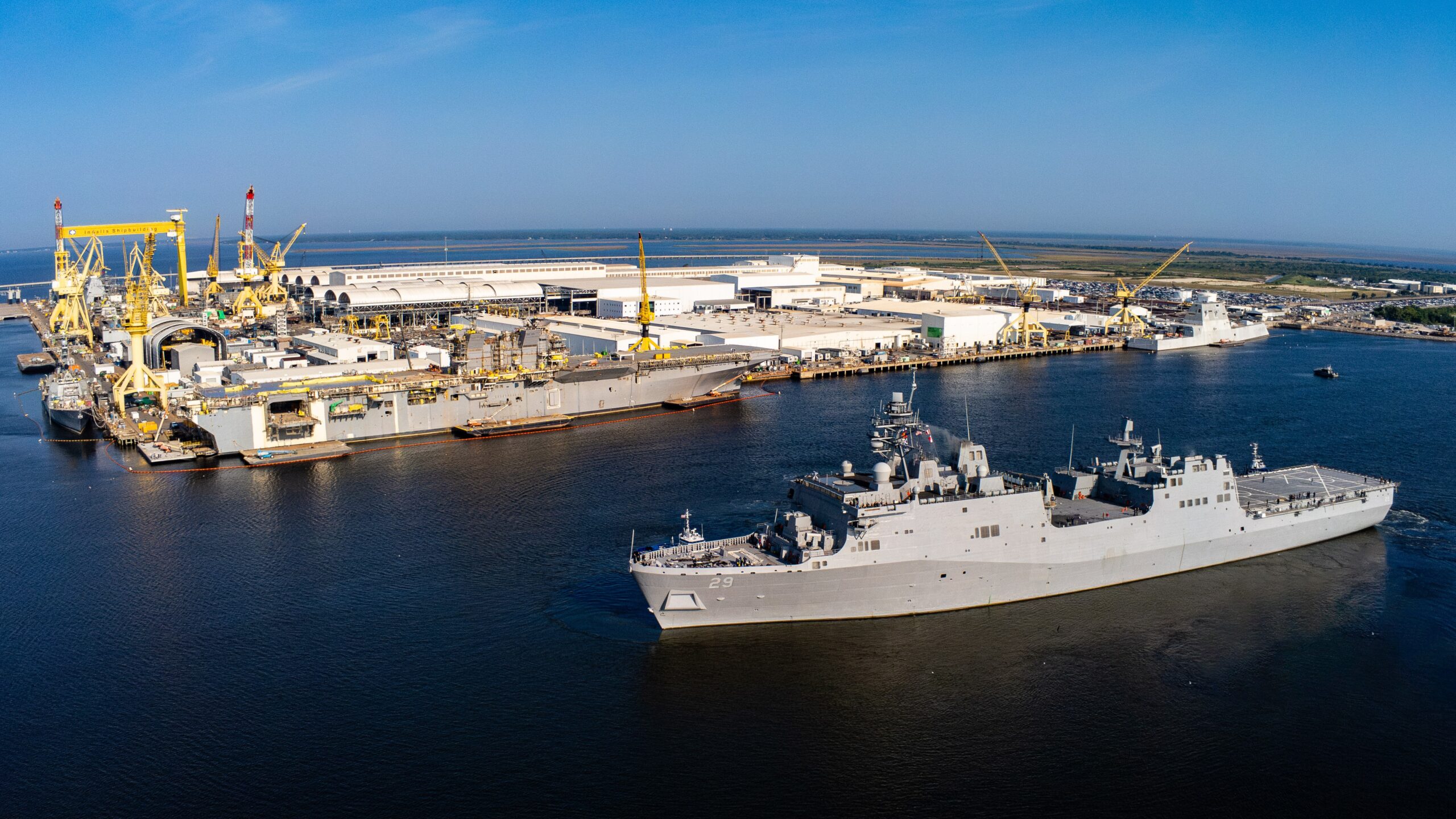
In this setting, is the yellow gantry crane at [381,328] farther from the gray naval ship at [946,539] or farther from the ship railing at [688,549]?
the gray naval ship at [946,539]

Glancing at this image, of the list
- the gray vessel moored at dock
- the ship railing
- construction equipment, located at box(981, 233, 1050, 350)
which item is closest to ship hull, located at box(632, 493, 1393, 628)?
the ship railing

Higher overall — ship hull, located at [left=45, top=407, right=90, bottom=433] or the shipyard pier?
the shipyard pier

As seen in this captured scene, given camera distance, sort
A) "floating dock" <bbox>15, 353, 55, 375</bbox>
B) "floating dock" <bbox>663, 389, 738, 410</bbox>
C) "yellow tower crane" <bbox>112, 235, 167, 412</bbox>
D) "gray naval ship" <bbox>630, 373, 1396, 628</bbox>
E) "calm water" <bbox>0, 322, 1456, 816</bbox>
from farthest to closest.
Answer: "floating dock" <bbox>15, 353, 55, 375</bbox> → "floating dock" <bbox>663, 389, 738, 410</bbox> → "yellow tower crane" <bbox>112, 235, 167, 412</bbox> → "gray naval ship" <bbox>630, 373, 1396, 628</bbox> → "calm water" <bbox>0, 322, 1456, 816</bbox>

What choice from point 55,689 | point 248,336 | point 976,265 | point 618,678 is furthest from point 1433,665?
point 976,265

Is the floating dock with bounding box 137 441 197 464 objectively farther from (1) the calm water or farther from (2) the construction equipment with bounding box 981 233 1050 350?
(2) the construction equipment with bounding box 981 233 1050 350

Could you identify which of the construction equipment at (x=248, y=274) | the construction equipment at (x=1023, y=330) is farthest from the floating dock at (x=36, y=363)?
the construction equipment at (x=1023, y=330)

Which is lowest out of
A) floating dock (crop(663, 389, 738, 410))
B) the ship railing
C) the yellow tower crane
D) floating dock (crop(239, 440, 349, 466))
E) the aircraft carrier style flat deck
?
floating dock (crop(239, 440, 349, 466))

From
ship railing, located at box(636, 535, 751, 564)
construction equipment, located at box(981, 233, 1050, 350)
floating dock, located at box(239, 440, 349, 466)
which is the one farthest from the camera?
construction equipment, located at box(981, 233, 1050, 350)

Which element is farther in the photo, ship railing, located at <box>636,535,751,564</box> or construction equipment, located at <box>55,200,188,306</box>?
construction equipment, located at <box>55,200,188,306</box>
